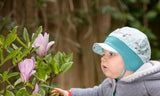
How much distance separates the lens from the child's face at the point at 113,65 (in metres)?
0.81

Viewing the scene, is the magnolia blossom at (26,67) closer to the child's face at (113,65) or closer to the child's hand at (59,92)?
the child's hand at (59,92)

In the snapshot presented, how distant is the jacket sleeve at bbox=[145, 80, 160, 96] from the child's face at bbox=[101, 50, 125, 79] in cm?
9

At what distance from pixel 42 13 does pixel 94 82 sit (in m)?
0.84

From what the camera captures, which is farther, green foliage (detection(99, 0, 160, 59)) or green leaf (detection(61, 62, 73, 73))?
green foliage (detection(99, 0, 160, 59))

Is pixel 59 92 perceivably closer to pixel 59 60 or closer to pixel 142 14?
pixel 59 60

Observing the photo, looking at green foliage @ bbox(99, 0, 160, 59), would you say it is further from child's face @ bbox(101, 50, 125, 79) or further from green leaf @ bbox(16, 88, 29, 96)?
green leaf @ bbox(16, 88, 29, 96)

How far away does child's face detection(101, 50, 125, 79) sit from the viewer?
0.81 meters

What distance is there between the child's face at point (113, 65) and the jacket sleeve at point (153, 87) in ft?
0.30

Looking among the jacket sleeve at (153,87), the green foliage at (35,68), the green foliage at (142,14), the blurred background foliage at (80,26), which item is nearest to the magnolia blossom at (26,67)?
the green foliage at (35,68)

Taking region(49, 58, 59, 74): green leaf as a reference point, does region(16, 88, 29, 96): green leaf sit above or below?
below

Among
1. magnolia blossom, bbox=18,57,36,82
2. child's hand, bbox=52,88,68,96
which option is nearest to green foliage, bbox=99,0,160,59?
child's hand, bbox=52,88,68,96

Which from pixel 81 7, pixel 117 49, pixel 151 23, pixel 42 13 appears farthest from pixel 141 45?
pixel 151 23

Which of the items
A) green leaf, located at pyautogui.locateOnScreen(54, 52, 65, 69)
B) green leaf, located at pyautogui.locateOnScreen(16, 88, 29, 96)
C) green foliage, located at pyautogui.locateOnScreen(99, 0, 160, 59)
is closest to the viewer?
green leaf, located at pyautogui.locateOnScreen(16, 88, 29, 96)

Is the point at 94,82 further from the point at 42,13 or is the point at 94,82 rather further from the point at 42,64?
the point at 42,64
